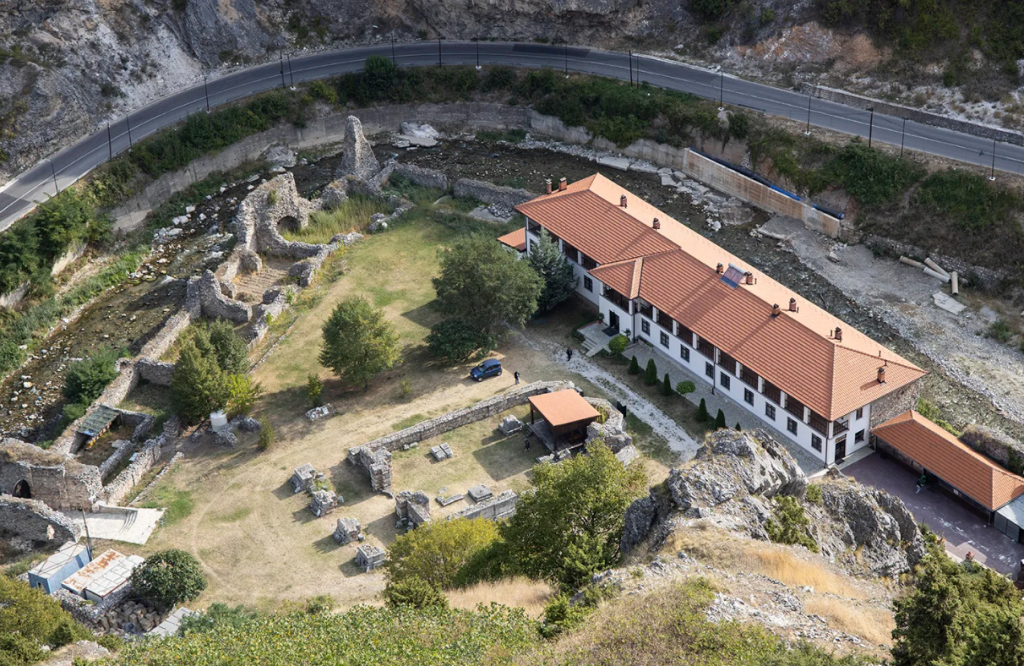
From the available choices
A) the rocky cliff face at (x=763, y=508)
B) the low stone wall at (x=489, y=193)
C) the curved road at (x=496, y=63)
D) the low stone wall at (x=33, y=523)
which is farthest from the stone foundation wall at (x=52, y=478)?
the low stone wall at (x=489, y=193)

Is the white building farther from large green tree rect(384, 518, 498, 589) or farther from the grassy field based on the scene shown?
large green tree rect(384, 518, 498, 589)

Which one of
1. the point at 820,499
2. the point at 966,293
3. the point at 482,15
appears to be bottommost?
the point at 966,293

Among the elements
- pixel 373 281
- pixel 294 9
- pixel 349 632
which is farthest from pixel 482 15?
pixel 349 632

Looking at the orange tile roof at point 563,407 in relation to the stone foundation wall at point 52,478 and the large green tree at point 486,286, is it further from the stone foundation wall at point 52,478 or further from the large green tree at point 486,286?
the stone foundation wall at point 52,478

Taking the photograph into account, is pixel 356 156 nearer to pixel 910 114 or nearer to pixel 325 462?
pixel 325 462

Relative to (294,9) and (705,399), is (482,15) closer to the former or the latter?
(294,9)

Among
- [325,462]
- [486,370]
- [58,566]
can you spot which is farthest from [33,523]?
[486,370]
